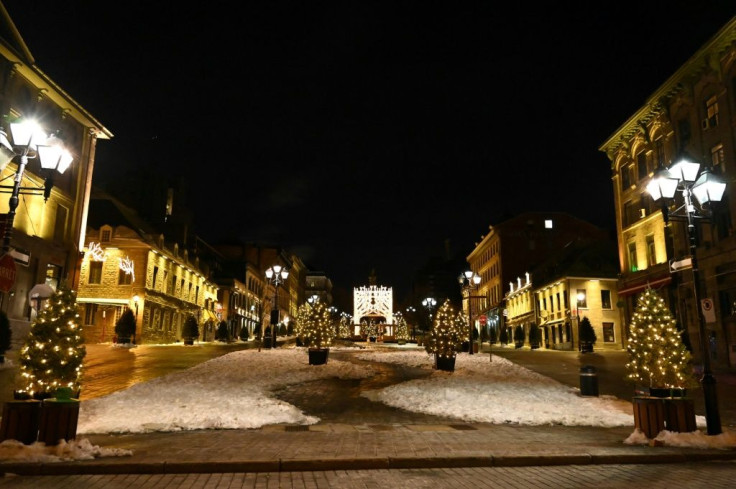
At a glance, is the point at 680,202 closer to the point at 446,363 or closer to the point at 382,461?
the point at 446,363

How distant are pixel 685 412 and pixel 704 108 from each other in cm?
2727

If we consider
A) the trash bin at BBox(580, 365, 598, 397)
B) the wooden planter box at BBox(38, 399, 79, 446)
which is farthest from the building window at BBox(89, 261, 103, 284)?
the wooden planter box at BBox(38, 399, 79, 446)

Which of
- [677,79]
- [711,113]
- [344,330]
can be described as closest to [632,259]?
[711,113]

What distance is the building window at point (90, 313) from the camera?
42344mm

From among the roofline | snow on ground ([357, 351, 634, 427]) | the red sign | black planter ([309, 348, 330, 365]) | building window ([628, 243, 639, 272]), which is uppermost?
the roofline

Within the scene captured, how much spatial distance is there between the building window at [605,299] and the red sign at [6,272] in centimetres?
4795

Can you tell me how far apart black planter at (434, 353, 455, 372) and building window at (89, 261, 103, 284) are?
3265 cm

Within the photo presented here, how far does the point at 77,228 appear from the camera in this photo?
120 ft

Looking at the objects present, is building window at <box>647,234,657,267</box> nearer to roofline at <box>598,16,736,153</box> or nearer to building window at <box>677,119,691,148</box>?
building window at <box>677,119,691,148</box>

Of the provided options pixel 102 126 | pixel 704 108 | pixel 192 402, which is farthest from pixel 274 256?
pixel 192 402

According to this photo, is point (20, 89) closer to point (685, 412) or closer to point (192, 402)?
point (192, 402)

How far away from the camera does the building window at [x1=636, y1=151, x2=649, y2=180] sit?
38.1 metres

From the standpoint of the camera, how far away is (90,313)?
Answer: 42688 millimetres

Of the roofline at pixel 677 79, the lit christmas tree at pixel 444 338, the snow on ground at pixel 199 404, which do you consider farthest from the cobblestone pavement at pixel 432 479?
the roofline at pixel 677 79
